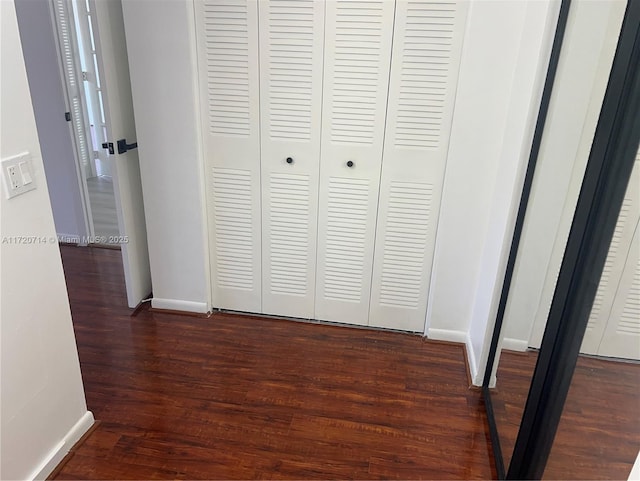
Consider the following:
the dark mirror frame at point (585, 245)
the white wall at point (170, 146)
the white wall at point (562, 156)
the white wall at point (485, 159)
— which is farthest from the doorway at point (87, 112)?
the dark mirror frame at point (585, 245)

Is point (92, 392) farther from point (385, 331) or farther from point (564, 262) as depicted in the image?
point (564, 262)

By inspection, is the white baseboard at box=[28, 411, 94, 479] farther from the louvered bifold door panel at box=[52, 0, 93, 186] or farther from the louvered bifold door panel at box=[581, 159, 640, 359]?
the louvered bifold door panel at box=[52, 0, 93, 186]

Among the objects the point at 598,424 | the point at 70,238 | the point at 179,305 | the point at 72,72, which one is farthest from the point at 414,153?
the point at 72,72

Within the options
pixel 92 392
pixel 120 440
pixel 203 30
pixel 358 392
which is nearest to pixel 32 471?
pixel 120 440

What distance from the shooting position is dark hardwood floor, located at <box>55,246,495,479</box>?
194 cm

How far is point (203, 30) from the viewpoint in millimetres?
2420

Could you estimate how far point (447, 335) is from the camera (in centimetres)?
274

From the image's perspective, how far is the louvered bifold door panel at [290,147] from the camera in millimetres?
2346

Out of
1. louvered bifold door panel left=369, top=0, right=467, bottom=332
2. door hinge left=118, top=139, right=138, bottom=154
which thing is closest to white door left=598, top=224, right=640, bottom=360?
louvered bifold door panel left=369, top=0, right=467, bottom=332

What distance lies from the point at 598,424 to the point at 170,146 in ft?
7.41

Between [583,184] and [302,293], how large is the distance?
1760 mm

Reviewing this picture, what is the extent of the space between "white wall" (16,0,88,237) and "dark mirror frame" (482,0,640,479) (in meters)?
3.15

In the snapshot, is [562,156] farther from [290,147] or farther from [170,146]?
[170,146]

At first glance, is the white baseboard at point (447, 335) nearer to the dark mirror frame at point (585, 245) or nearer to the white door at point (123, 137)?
the dark mirror frame at point (585, 245)
